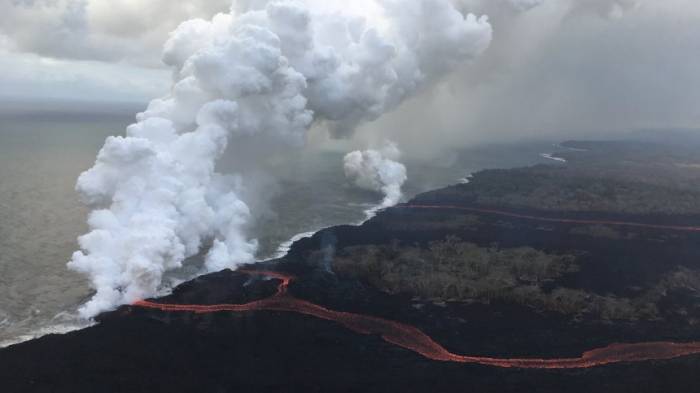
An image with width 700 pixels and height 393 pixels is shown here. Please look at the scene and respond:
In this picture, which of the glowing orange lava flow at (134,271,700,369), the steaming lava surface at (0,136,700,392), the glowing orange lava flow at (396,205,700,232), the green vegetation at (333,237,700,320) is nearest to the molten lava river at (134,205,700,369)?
the glowing orange lava flow at (134,271,700,369)

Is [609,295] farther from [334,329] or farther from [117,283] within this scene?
[117,283]

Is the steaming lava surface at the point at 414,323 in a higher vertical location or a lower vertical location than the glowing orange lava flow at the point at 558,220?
lower

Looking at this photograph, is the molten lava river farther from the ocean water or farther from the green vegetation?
the ocean water

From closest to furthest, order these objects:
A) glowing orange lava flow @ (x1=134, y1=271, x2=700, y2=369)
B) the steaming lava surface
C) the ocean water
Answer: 1. the steaming lava surface
2. glowing orange lava flow @ (x1=134, y1=271, x2=700, y2=369)
3. the ocean water

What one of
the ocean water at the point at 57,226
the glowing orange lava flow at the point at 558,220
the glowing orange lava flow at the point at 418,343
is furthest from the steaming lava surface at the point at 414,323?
the glowing orange lava flow at the point at 558,220

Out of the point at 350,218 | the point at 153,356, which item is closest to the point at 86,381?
the point at 153,356

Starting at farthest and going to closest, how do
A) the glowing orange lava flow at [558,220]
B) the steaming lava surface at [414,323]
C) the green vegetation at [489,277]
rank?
the glowing orange lava flow at [558,220], the green vegetation at [489,277], the steaming lava surface at [414,323]

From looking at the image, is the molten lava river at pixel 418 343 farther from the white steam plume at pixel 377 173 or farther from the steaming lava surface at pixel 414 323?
the white steam plume at pixel 377 173
